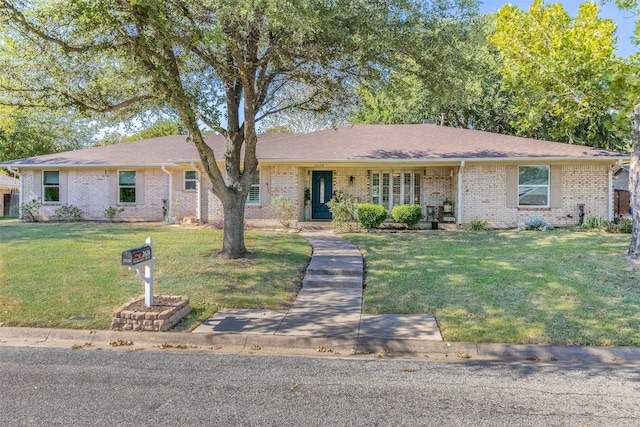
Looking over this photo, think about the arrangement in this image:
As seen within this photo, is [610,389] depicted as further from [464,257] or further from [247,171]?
[247,171]

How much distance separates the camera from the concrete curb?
4.92m

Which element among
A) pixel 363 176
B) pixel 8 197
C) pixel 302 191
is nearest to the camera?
pixel 302 191

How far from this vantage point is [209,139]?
20141mm

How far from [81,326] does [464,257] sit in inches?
303

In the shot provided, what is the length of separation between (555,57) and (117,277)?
592 inches

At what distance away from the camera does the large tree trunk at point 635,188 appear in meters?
8.53

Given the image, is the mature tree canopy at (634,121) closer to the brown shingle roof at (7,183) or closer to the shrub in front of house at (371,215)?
the shrub in front of house at (371,215)

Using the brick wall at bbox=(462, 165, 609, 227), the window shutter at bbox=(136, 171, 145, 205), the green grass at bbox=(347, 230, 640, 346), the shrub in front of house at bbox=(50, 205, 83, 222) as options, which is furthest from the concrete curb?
the shrub in front of house at bbox=(50, 205, 83, 222)

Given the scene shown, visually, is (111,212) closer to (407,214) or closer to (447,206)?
(407,214)

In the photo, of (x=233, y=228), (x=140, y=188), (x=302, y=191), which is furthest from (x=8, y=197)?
(x=233, y=228)

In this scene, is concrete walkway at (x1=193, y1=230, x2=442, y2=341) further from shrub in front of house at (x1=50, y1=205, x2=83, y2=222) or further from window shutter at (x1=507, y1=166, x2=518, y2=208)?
shrub in front of house at (x1=50, y1=205, x2=83, y2=222)

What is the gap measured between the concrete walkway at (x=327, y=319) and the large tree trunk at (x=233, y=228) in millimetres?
1951

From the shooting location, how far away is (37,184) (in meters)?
18.9

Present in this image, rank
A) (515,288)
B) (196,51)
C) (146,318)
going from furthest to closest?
1. (196,51)
2. (515,288)
3. (146,318)
